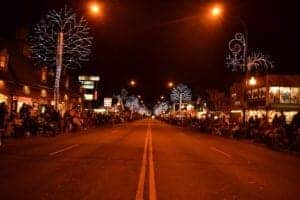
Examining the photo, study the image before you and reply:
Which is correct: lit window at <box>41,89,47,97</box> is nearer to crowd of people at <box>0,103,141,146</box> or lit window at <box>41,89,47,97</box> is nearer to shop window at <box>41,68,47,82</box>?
shop window at <box>41,68,47,82</box>

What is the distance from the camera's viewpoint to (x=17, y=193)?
9.56m

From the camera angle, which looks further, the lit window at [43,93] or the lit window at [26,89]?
the lit window at [43,93]

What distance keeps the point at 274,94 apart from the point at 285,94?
1.45 m

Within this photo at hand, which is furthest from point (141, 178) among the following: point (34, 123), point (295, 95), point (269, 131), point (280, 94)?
point (295, 95)

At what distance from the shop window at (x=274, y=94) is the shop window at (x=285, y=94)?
1.68 ft

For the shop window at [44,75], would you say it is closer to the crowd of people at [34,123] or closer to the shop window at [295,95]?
the crowd of people at [34,123]

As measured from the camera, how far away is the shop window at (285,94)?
54906 millimetres

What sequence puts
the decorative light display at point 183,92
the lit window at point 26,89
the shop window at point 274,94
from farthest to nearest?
1. the decorative light display at point 183,92
2. the shop window at point 274,94
3. the lit window at point 26,89

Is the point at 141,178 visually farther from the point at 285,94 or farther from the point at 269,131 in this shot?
the point at 285,94

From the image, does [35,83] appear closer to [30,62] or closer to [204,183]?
[30,62]

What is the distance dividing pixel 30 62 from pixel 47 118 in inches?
605

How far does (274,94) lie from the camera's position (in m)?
54.9

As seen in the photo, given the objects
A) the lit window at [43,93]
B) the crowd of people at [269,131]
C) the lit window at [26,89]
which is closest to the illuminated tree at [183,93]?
the lit window at [43,93]

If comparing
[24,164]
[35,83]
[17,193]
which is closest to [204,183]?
[17,193]
